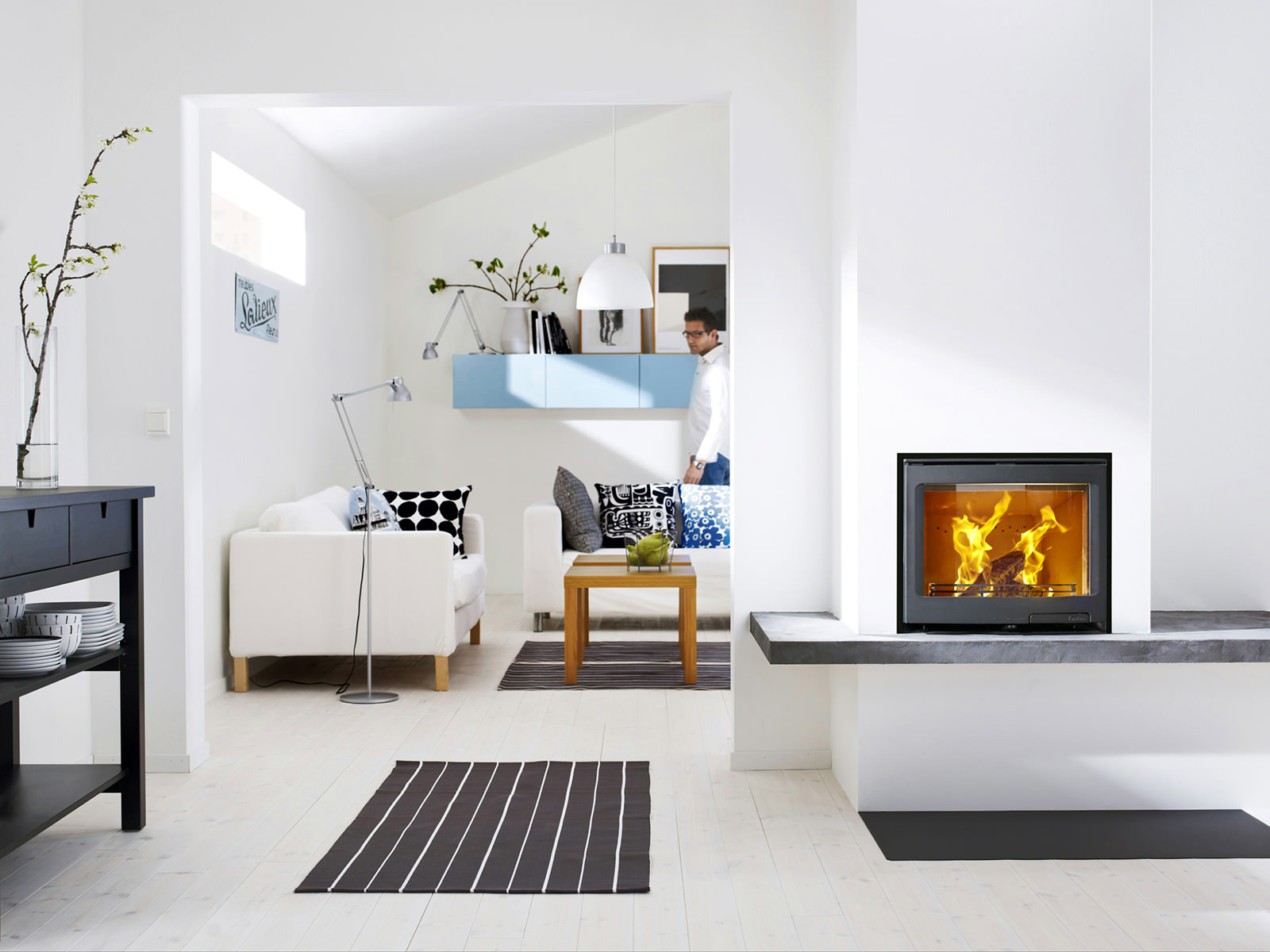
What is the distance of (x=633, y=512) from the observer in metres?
6.19

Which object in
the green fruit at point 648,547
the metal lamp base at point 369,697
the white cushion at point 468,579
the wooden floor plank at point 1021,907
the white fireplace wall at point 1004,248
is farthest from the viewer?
the green fruit at point 648,547

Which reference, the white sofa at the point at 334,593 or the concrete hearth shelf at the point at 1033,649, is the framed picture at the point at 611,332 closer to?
the white sofa at the point at 334,593

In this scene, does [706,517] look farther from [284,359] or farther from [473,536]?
[284,359]

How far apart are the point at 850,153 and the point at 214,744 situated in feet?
9.28

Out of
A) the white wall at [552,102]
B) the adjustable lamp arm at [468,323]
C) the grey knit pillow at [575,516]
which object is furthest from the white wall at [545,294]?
the white wall at [552,102]

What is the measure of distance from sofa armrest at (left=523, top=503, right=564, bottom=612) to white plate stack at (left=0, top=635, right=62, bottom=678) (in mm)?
3367

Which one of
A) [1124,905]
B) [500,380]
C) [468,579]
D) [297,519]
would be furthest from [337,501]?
[1124,905]

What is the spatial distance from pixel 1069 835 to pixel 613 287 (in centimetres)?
336

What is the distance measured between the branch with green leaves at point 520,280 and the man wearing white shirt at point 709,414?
103 centimetres

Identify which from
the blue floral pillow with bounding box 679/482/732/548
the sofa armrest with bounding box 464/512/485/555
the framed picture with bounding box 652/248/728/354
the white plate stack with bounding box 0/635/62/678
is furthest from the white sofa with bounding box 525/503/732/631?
the white plate stack with bounding box 0/635/62/678

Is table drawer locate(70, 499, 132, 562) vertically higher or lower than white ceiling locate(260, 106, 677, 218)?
lower

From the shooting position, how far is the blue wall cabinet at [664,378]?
6.87 metres

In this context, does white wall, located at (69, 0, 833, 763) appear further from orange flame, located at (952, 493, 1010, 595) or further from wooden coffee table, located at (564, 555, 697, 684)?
wooden coffee table, located at (564, 555, 697, 684)

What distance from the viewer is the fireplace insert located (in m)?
2.82
